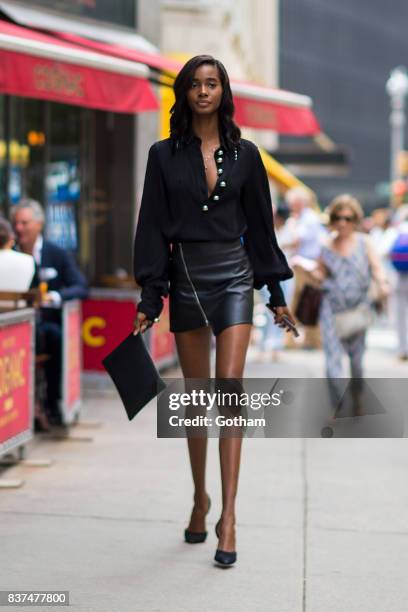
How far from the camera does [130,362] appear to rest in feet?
16.6

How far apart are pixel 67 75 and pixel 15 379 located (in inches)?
95.9

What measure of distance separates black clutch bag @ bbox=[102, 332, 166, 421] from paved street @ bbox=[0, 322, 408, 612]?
68 cm

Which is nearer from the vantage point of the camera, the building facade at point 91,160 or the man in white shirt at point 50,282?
the man in white shirt at point 50,282

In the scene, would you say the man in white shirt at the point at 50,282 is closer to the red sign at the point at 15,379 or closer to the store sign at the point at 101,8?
the red sign at the point at 15,379

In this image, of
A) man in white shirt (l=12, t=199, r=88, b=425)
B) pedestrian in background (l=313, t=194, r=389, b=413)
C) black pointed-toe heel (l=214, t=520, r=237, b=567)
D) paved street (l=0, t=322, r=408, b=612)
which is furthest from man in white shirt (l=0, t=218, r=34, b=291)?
black pointed-toe heel (l=214, t=520, r=237, b=567)

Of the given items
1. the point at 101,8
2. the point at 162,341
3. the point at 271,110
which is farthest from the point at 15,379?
the point at 101,8

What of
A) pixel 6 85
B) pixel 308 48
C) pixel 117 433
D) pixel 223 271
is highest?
pixel 308 48

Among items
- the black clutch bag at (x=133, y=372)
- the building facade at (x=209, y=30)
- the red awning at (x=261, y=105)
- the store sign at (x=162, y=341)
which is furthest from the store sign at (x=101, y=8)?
the black clutch bag at (x=133, y=372)

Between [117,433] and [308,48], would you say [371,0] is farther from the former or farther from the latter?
[117,433]

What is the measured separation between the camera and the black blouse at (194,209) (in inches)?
198

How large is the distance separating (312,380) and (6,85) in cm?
445

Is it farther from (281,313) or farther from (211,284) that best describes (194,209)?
(281,313)

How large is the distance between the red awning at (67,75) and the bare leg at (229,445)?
3340mm

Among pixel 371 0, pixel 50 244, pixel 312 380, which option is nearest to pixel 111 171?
pixel 312 380
